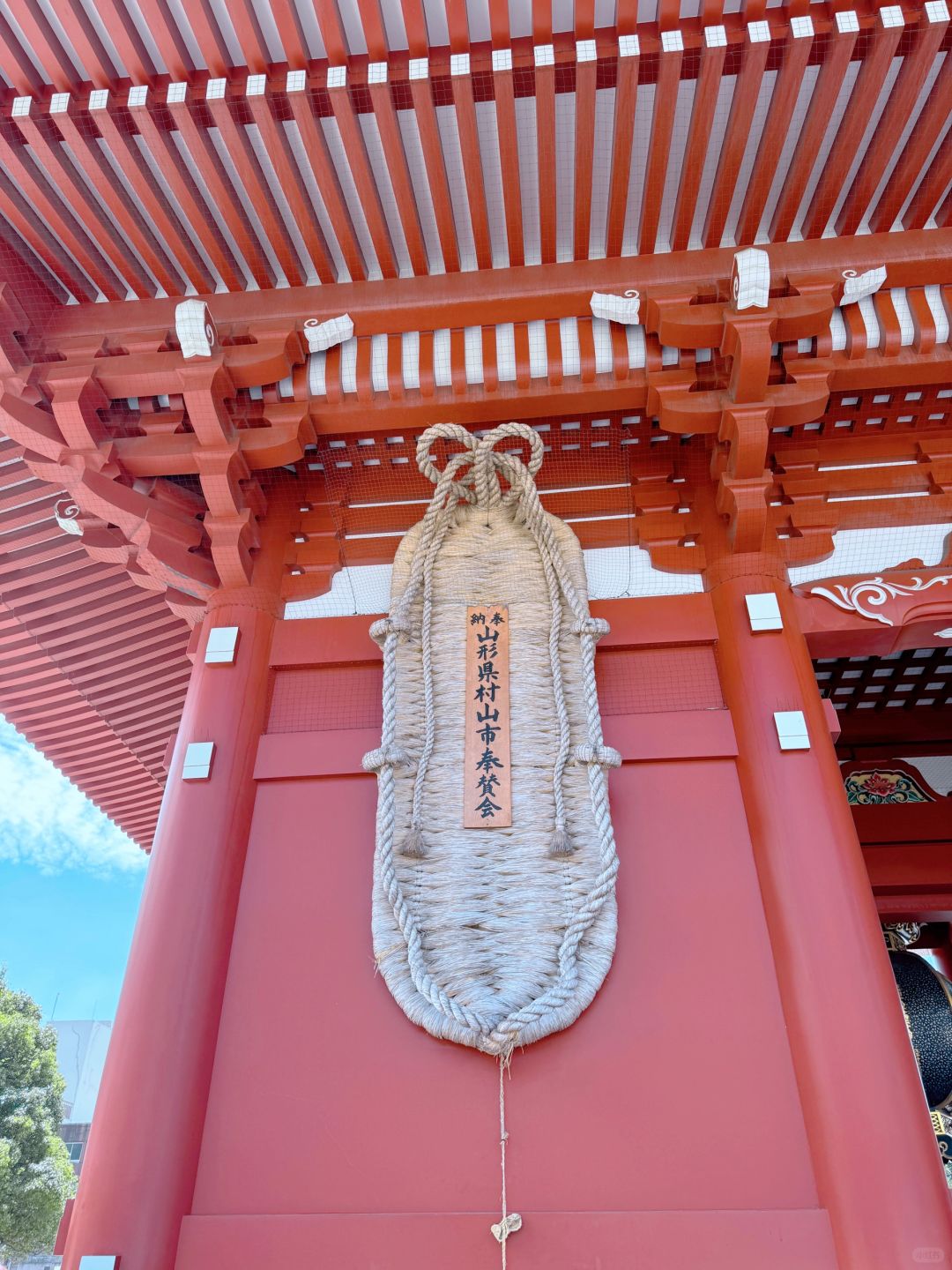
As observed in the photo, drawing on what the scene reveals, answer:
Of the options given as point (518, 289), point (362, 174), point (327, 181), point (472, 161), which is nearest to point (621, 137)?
point (472, 161)

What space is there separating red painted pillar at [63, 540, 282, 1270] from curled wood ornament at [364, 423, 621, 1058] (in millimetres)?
473

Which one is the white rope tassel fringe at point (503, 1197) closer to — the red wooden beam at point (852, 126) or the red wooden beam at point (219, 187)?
the red wooden beam at point (219, 187)

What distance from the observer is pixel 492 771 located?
2.66 meters

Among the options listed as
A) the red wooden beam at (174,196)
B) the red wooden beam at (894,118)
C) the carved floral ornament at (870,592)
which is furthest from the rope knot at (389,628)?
the red wooden beam at (894,118)

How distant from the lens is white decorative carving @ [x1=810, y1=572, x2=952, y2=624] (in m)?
3.02

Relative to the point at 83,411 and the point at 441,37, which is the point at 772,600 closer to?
the point at 441,37

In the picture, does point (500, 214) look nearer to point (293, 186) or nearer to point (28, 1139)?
point (293, 186)

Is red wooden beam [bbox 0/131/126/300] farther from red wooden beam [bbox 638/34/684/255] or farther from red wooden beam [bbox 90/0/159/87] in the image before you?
red wooden beam [bbox 638/34/684/255]

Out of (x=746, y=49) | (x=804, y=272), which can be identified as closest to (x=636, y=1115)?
(x=804, y=272)

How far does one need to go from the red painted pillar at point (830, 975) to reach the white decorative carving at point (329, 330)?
5.14 feet

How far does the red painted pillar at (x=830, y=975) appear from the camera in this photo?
2.02 metres

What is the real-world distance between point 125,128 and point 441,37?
964 millimetres

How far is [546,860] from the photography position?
250cm

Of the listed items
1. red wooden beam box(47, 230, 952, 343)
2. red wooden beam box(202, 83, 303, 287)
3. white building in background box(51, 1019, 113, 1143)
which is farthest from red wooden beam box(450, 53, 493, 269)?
white building in background box(51, 1019, 113, 1143)
